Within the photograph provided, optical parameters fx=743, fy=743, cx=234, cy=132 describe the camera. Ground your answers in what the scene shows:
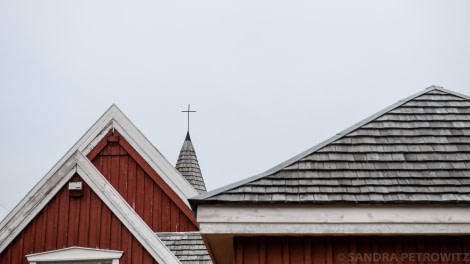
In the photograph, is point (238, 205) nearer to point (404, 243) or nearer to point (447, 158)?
point (404, 243)

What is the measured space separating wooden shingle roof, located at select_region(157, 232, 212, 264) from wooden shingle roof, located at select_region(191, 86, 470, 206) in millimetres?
4507

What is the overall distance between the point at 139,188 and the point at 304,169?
6.49 meters

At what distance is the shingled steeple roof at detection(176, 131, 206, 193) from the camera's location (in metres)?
19.0

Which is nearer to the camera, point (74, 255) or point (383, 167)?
point (383, 167)

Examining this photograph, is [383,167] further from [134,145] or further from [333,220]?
[134,145]

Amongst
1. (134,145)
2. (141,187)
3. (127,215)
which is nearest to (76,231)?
(127,215)

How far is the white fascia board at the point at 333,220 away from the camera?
7758 mm

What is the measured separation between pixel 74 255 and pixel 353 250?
4.13m

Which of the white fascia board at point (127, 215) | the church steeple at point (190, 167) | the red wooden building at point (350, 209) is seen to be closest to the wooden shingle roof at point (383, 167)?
the red wooden building at point (350, 209)

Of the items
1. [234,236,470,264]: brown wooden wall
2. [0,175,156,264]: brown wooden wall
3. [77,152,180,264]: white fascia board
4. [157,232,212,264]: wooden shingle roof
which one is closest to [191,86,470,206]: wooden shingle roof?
[234,236,470,264]: brown wooden wall

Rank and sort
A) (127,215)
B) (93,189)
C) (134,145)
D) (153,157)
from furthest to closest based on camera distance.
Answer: (134,145), (153,157), (93,189), (127,215)

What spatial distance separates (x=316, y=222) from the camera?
7797 millimetres

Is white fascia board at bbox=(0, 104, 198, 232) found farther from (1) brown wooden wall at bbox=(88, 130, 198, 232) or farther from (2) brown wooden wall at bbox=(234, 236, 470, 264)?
(2) brown wooden wall at bbox=(234, 236, 470, 264)

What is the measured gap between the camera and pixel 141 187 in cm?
1427
